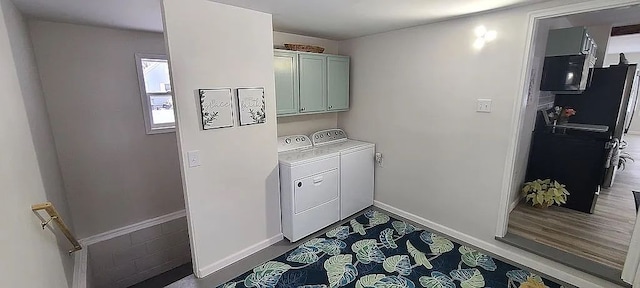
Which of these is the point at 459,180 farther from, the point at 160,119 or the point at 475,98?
the point at 160,119

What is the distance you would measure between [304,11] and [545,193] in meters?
3.63

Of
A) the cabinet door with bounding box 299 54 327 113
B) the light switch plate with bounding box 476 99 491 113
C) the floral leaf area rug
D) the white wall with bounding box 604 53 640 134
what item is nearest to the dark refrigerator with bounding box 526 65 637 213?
the light switch plate with bounding box 476 99 491 113

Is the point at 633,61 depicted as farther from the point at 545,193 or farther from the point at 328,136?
the point at 328,136

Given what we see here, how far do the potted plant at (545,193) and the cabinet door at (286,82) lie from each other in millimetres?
3227

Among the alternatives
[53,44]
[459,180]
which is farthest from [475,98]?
[53,44]

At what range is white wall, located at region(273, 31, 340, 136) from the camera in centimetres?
331

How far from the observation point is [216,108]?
7.38 feet

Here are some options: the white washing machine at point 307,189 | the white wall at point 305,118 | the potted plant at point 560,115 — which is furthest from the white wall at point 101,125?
the potted plant at point 560,115

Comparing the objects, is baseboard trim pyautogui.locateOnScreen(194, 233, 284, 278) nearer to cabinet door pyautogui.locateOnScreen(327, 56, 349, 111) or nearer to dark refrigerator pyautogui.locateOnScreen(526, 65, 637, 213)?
cabinet door pyautogui.locateOnScreen(327, 56, 349, 111)

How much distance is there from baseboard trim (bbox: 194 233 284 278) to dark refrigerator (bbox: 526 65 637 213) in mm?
3558

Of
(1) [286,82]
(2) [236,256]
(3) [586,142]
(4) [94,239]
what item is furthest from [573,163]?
(4) [94,239]

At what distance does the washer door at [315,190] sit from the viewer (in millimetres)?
2803

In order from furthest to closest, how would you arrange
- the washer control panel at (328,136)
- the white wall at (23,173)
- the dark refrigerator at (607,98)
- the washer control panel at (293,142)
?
the washer control panel at (328,136) < the dark refrigerator at (607,98) < the washer control panel at (293,142) < the white wall at (23,173)

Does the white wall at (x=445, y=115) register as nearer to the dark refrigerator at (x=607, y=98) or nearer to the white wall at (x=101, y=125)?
the dark refrigerator at (x=607, y=98)
